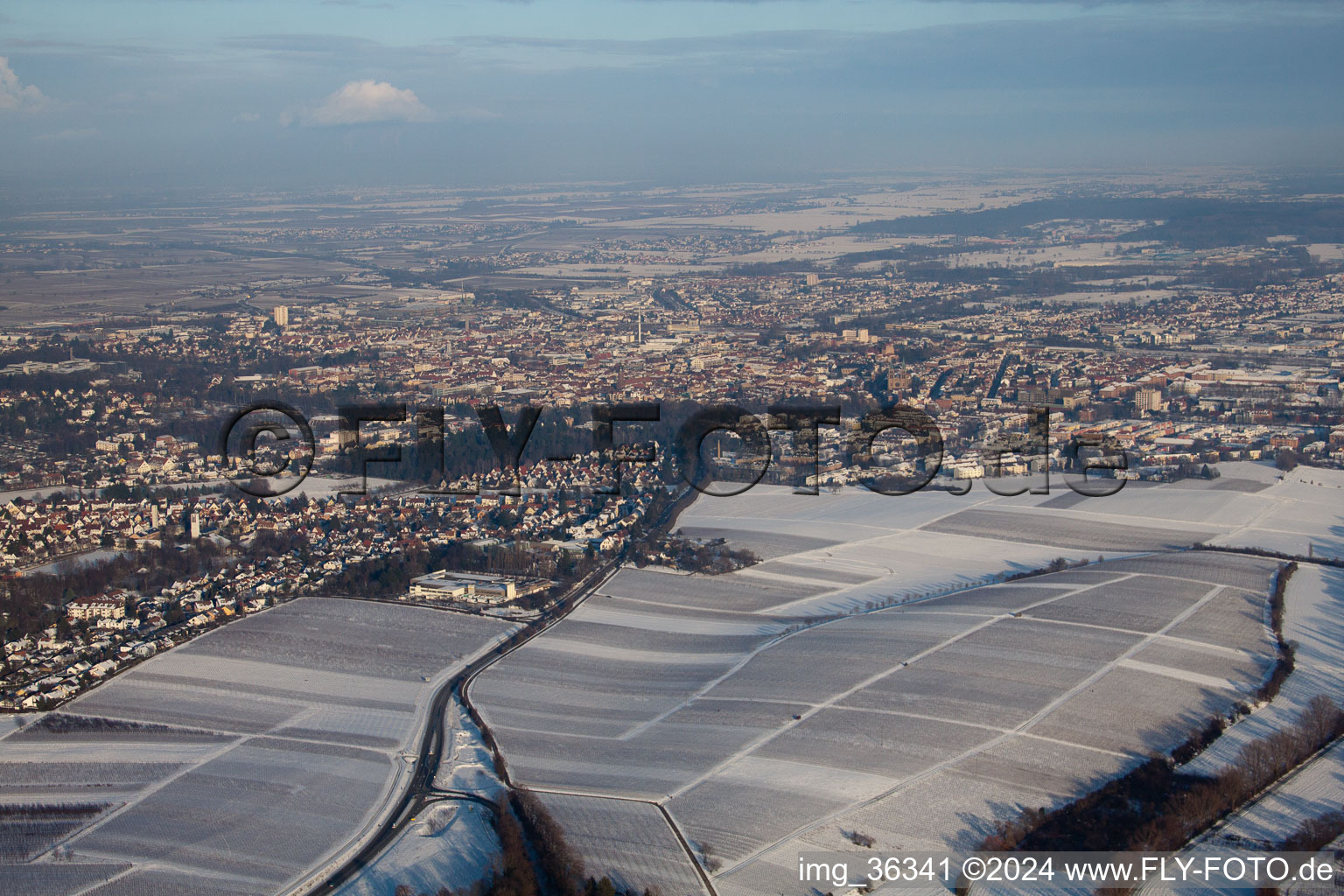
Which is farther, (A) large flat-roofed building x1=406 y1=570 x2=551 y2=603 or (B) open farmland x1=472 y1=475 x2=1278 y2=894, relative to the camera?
(A) large flat-roofed building x1=406 y1=570 x2=551 y2=603

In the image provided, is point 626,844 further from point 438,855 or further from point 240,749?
point 240,749

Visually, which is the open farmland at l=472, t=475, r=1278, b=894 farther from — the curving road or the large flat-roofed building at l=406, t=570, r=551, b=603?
the large flat-roofed building at l=406, t=570, r=551, b=603

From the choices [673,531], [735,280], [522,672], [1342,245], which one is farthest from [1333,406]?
[1342,245]

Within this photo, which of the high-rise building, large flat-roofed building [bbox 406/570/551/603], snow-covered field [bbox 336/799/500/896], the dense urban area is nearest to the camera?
snow-covered field [bbox 336/799/500/896]

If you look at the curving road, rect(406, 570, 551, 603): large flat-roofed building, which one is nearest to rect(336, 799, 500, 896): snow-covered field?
the curving road

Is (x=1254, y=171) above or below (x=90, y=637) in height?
above

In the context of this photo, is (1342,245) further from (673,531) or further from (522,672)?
(522,672)

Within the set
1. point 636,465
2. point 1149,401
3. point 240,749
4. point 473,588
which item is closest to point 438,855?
point 240,749
